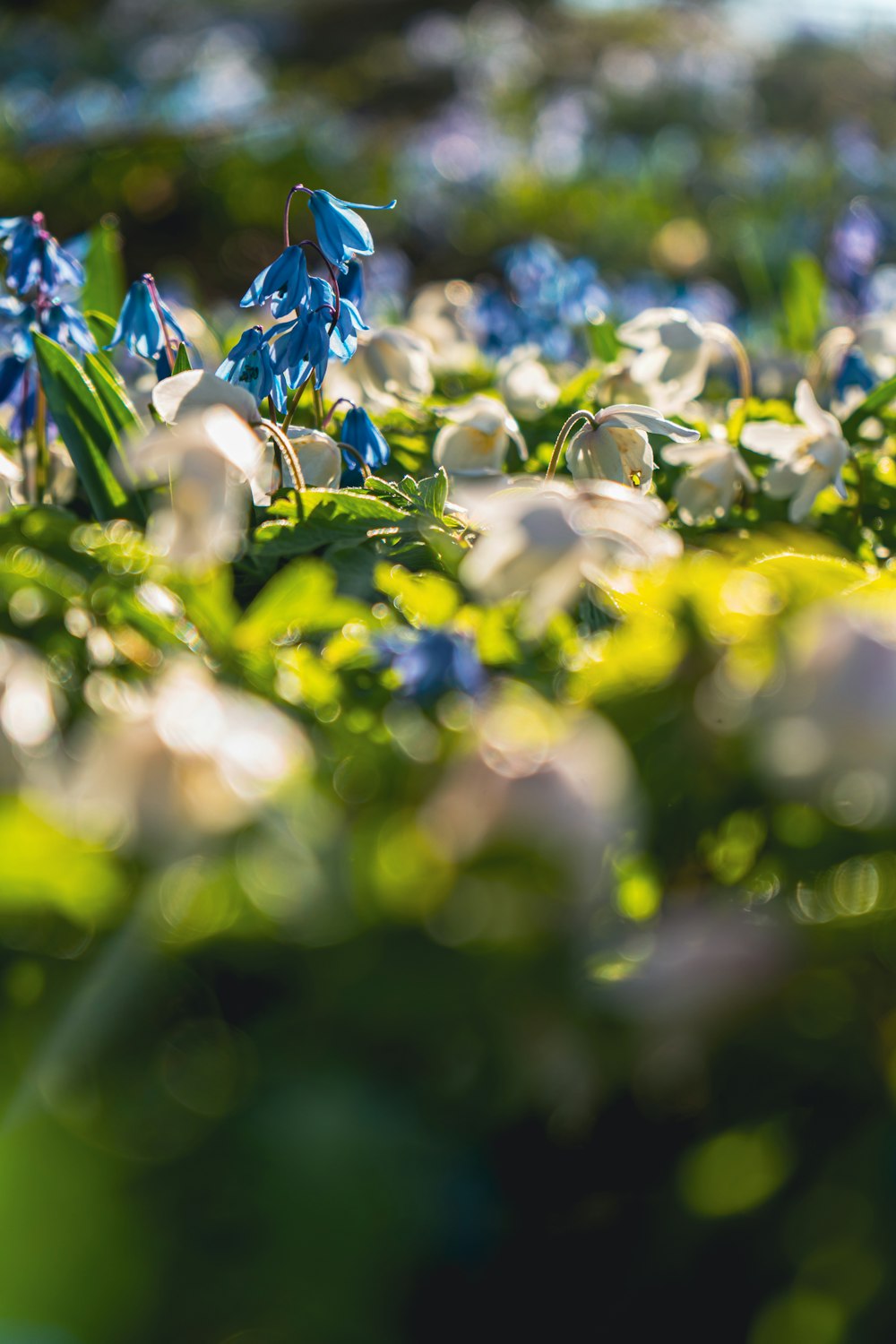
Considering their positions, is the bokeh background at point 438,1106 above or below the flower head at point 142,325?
below

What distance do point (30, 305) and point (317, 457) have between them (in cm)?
Result: 54

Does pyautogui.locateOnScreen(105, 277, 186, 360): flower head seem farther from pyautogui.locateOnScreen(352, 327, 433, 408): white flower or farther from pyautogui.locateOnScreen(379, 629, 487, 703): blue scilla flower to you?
pyautogui.locateOnScreen(379, 629, 487, 703): blue scilla flower

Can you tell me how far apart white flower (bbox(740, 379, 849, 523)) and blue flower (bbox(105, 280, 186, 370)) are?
2.66 feet

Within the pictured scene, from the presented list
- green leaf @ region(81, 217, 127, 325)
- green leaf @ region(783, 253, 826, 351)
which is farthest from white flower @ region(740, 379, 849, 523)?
green leaf @ region(783, 253, 826, 351)

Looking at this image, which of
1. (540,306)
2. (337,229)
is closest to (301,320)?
(337,229)

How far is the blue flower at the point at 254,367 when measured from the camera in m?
1.52

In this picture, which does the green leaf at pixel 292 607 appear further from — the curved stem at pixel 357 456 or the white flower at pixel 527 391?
the white flower at pixel 527 391

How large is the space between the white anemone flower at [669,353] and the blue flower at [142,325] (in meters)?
0.73

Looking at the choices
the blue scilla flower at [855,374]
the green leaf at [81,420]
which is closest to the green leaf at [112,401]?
the green leaf at [81,420]

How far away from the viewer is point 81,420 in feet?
4.97

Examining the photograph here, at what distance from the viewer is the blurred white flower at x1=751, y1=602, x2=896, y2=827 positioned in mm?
753

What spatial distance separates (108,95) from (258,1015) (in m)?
10.4

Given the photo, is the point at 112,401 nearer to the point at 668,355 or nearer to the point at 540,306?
the point at 668,355

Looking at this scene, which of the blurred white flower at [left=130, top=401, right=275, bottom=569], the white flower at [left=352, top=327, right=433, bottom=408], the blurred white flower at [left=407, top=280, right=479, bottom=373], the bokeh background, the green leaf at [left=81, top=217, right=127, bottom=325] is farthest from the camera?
the blurred white flower at [left=407, top=280, right=479, bottom=373]
